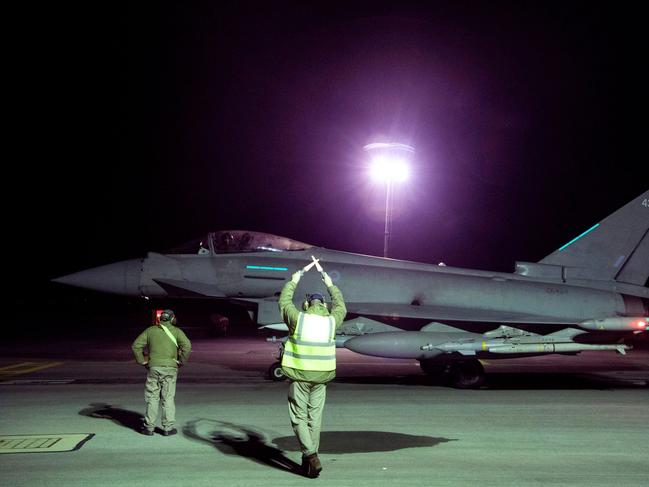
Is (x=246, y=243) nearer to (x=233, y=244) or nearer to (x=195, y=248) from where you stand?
(x=233, y=244)

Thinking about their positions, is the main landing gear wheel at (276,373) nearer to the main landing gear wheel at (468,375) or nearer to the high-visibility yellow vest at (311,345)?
the main landing gear wheel at (468,375)

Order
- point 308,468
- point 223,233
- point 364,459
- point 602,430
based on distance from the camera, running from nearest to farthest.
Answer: point 308,468 → point 364,459 → point 602,430 → point 223,233

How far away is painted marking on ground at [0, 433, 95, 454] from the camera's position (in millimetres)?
6715

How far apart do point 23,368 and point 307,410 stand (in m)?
12.1

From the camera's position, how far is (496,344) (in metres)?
12.4

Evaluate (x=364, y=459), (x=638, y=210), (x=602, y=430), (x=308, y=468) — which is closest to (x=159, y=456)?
(x=308, y=468)

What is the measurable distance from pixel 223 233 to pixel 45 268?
61.3m

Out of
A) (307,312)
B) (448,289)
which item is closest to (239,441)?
(307,312)

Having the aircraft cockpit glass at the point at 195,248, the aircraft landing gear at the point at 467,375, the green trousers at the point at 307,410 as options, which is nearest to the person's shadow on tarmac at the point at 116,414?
the green trousers at the point at 307,410

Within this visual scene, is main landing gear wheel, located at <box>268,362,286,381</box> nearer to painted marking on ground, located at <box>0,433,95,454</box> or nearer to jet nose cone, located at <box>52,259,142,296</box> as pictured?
jet nose cone, located at <box>52,259,142,296</box>

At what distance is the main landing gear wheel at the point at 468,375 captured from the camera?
12.4 m

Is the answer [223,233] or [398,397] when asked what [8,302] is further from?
[398,397]

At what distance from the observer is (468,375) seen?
Answer: 12492 millimetres

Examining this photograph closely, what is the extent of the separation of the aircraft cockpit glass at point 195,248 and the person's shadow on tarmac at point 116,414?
16.1 ft
